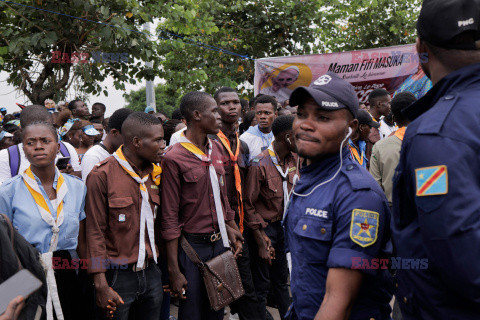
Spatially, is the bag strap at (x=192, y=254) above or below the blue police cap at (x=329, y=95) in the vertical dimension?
below

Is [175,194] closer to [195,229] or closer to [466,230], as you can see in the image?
[195,229]

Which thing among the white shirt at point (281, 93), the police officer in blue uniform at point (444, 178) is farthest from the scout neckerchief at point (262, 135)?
the white shirt at point (281, 93)

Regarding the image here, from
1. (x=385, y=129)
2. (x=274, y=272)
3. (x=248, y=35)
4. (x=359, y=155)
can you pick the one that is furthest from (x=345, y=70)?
(x=274, y=272)

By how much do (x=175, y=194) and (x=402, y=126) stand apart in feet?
7.83

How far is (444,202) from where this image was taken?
54.7 inches

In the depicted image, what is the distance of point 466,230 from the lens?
1.37 meters

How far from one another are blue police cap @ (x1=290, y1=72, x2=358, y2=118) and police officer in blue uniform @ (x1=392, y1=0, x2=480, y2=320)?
0.41m

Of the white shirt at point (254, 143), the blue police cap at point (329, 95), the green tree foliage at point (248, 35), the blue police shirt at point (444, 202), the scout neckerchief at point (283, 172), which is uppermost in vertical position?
the green tree foliage at point (248, 35)

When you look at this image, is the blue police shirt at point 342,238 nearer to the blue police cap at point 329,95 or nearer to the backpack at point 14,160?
the blue police cap at point 329,95

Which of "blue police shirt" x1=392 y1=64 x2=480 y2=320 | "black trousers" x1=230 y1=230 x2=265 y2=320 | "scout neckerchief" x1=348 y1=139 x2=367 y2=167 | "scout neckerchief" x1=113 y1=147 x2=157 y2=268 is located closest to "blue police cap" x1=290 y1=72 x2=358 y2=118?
"blue police shirt" x1=392 y1=64 x2=480 y2=320

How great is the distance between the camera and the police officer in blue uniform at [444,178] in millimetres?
1383

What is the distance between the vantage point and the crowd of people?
1481 millimetres

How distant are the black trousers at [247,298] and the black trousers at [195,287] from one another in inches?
23.7

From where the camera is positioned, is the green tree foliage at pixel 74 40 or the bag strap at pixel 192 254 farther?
the green tree foliage at pixel 74 40
